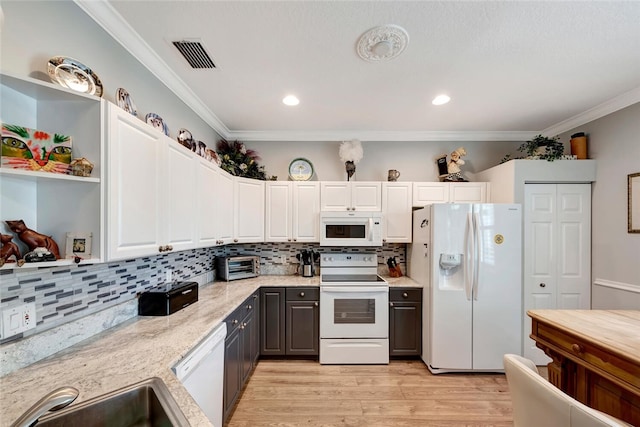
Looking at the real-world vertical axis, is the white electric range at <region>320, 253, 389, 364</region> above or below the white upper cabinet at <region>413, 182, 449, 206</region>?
below

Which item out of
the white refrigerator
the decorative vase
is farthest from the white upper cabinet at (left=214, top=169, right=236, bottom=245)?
the decorative vase

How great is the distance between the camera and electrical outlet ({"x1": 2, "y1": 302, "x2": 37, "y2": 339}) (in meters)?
1.00

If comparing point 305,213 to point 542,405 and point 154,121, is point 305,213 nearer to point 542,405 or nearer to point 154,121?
point 154,121

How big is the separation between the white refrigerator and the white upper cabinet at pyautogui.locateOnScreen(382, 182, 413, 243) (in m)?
0.53

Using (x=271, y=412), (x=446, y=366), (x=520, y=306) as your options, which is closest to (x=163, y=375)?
(x=271, y=412)

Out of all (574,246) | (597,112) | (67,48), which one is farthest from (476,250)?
(67,48)

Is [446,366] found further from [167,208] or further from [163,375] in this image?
[167,208]

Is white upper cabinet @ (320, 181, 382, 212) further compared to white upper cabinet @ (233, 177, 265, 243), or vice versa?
white upper cabinet @ (320, 181, 382, 212)

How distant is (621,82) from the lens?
211cm

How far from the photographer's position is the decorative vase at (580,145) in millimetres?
2730

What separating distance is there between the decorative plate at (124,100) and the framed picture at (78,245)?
2.59 feet

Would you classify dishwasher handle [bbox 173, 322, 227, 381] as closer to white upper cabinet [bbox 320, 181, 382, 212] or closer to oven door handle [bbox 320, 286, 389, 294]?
oven door handle [bbox 320, 286, 389, 294]

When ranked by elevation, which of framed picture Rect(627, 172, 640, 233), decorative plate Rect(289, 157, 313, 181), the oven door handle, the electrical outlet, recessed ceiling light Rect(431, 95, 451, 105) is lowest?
the oven door handle

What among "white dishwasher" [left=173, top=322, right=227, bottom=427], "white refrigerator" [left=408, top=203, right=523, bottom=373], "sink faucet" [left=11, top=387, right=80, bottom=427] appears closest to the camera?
"sink faucet" [left=11, top=387, right=80, bottom=427]
